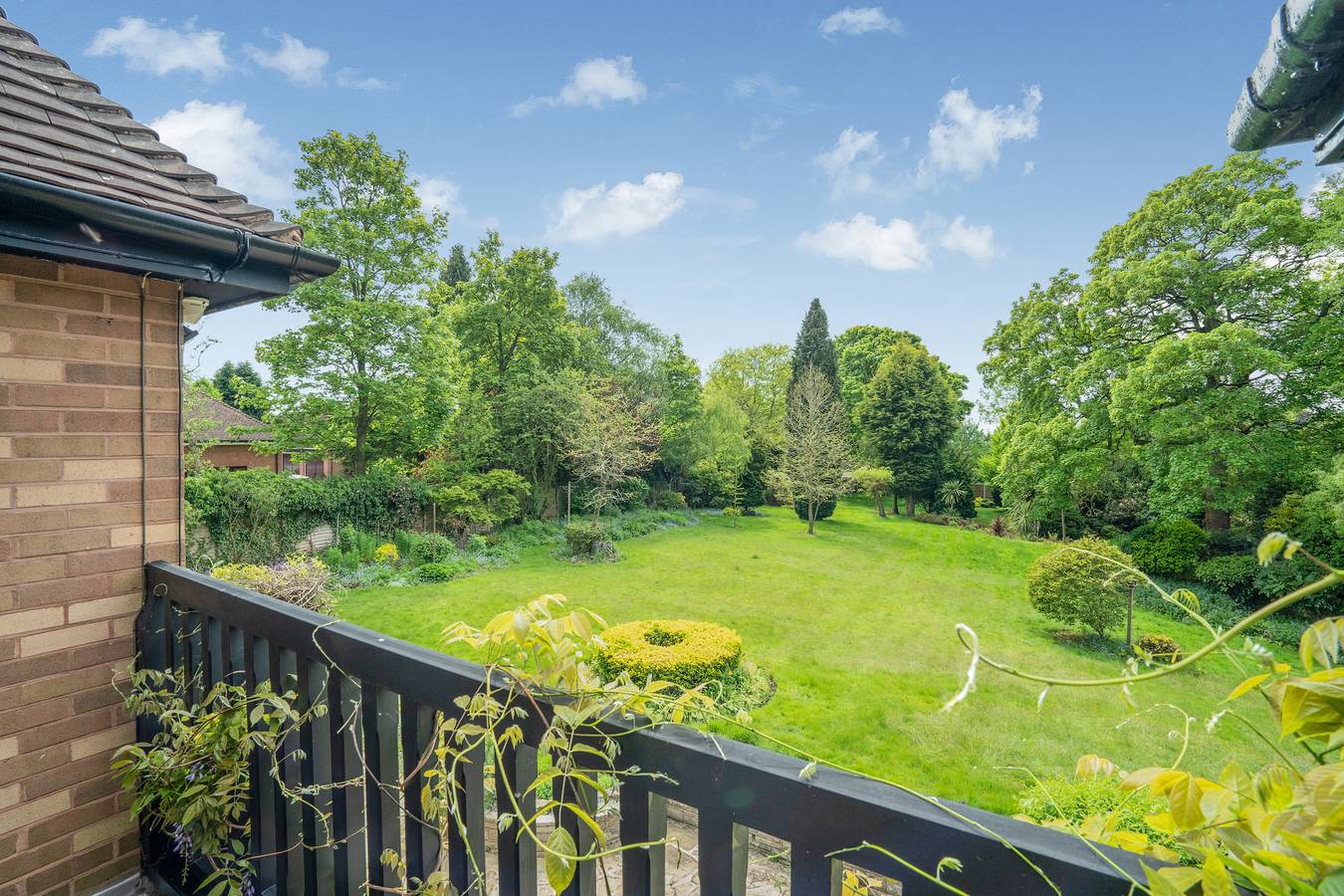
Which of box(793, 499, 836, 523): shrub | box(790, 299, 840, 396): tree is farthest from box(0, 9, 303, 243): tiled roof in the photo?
box(790, 299, 840, 396): tree

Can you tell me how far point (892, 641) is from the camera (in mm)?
7883

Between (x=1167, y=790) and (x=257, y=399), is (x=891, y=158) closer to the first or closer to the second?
(x=257, y=399)

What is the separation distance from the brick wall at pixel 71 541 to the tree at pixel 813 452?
1507 centimetres

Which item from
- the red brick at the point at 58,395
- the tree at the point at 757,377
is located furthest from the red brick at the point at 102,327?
the tree at the point at 757,377

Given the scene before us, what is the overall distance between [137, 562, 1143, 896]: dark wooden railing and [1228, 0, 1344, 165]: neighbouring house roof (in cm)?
148

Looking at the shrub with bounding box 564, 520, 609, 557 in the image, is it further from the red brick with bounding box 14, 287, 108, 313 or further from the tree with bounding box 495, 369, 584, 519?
the red brick with bounding box 14, 287, 108, 313

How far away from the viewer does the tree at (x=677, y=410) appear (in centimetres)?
1869

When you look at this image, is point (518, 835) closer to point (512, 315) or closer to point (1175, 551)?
point (1175, 551)

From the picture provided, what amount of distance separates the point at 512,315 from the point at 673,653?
41.5 ft

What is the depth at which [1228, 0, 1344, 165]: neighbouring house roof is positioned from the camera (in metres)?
1.08

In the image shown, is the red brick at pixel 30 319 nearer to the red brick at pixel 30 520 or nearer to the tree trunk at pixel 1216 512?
the red brick at pixel 30 520

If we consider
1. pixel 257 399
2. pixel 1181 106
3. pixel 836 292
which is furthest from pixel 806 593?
pixel 836 292

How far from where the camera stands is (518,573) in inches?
414

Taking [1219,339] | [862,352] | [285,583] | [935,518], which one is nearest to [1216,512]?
[1219,339]
